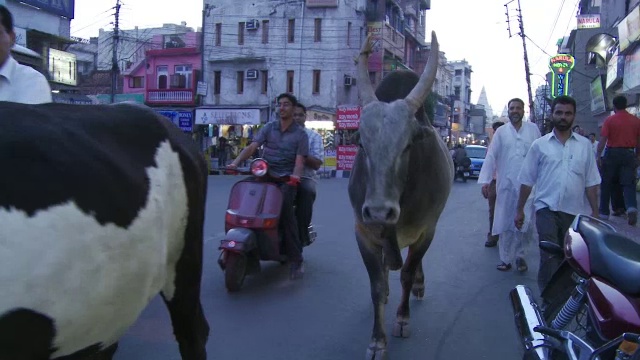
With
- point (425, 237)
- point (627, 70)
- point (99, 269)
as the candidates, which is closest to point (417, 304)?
point (425, 237)

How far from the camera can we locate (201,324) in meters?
2.81

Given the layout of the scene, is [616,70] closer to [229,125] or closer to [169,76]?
[229,125]

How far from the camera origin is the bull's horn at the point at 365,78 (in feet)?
13.2

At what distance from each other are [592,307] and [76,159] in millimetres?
2272

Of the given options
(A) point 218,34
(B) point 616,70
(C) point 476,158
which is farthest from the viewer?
(A) point 218,34

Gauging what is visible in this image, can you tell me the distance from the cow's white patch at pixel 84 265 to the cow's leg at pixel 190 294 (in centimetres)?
23

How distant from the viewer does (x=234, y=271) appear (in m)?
5.42

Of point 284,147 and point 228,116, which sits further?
point 228,116

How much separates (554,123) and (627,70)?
12.7m

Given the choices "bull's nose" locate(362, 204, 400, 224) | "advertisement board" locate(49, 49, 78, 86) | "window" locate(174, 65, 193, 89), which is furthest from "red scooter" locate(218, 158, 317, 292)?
"window" locate(174, 65, 193, 89)

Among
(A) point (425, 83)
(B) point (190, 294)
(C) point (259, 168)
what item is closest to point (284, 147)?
(C) point (259, 168)

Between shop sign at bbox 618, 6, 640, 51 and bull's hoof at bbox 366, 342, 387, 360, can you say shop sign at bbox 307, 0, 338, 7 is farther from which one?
bull's hoof at bbox 366, 342, 387, 360

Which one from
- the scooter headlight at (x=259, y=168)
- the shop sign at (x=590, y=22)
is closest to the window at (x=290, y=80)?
the shop sign at (x=590, y=22)

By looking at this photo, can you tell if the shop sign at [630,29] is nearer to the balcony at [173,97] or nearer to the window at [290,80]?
the window at [290,80]
